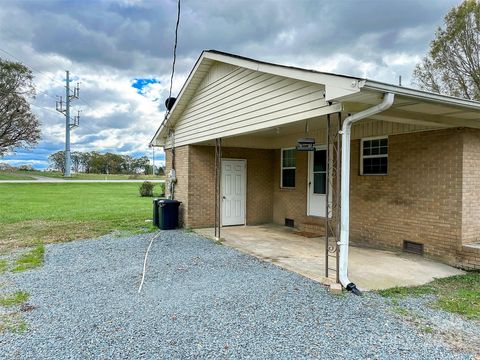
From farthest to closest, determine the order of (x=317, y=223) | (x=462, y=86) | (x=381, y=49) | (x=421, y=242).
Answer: (x=462, y=86) → (x=381, y=49) → (x=317, y=223) → (x=421, y=242)

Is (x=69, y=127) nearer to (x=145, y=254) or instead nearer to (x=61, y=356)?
(x=145, y=254)

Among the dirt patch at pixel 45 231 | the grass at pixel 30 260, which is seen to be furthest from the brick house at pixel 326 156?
the grass at pixel 30 260

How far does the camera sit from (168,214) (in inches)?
422

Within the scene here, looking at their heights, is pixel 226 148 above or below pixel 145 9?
below

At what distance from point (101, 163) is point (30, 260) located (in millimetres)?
71882

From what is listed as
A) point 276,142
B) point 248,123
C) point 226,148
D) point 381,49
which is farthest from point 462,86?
point 248,123

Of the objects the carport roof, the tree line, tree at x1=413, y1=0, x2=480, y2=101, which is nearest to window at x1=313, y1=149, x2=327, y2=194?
the carport roof

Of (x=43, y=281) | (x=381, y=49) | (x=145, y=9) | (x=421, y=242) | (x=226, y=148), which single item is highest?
(x=381, y=49)

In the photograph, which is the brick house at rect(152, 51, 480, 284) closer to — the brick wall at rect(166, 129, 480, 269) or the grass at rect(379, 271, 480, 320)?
the brick wall at rect(166, 129, 480, 269)

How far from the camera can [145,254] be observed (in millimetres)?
7527

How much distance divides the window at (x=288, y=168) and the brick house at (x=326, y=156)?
33 mm

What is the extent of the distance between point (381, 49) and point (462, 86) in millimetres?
5126

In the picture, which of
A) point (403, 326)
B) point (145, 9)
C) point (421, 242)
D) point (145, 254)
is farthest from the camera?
point (145, 9)

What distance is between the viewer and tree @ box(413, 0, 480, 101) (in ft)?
54.7
